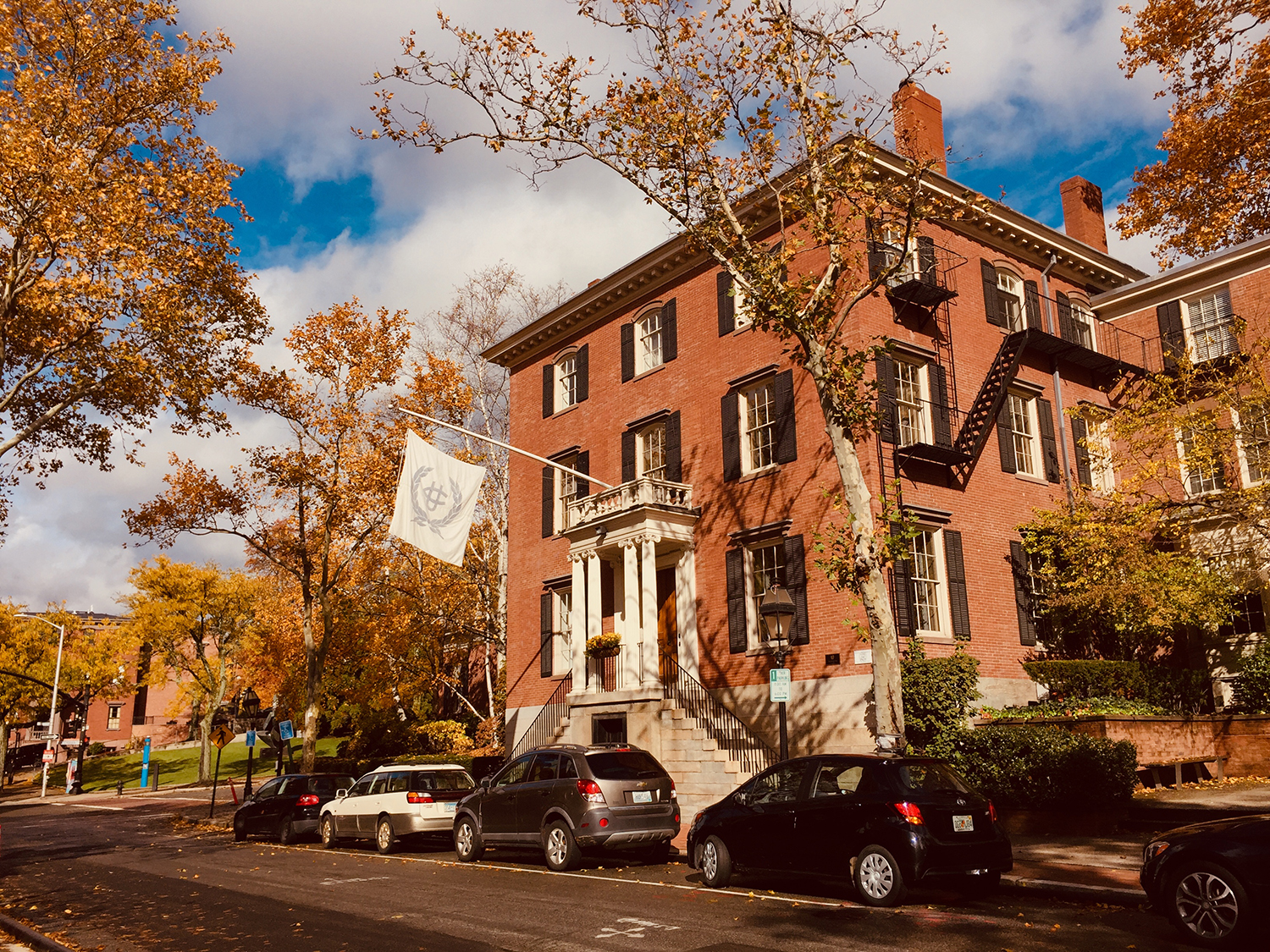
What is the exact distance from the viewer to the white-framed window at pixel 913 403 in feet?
70.5

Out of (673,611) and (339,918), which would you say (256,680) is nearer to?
(673,611)

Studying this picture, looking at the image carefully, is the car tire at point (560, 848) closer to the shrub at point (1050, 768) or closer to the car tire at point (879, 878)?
the car tire at point (879, 878)

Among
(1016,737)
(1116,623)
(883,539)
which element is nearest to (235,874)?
(883,539)

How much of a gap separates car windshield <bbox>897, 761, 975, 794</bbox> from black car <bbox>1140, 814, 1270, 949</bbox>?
89.4 inches

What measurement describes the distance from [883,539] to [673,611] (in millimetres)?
10820

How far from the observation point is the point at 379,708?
3628 centimetres

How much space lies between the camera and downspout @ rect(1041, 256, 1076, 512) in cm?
2406

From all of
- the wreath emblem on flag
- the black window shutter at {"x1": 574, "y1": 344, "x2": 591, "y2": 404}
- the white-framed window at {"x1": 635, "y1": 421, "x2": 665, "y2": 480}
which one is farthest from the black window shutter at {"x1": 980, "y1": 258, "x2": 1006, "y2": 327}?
the wreath emblem on flag

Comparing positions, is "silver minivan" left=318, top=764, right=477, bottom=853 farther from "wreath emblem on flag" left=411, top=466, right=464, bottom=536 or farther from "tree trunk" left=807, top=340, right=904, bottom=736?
"tree trunk" left=807, top=340, right=904, bottom=736

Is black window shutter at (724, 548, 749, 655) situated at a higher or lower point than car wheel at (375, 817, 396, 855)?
higher

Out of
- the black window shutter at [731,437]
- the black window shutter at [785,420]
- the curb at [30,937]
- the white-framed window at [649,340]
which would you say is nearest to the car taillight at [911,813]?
the curb at [30,937]

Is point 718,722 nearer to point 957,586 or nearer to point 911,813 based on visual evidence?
point 957,586

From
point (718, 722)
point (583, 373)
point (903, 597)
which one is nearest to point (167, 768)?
point (583, 373)

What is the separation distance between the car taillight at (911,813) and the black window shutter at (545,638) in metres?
18.6
